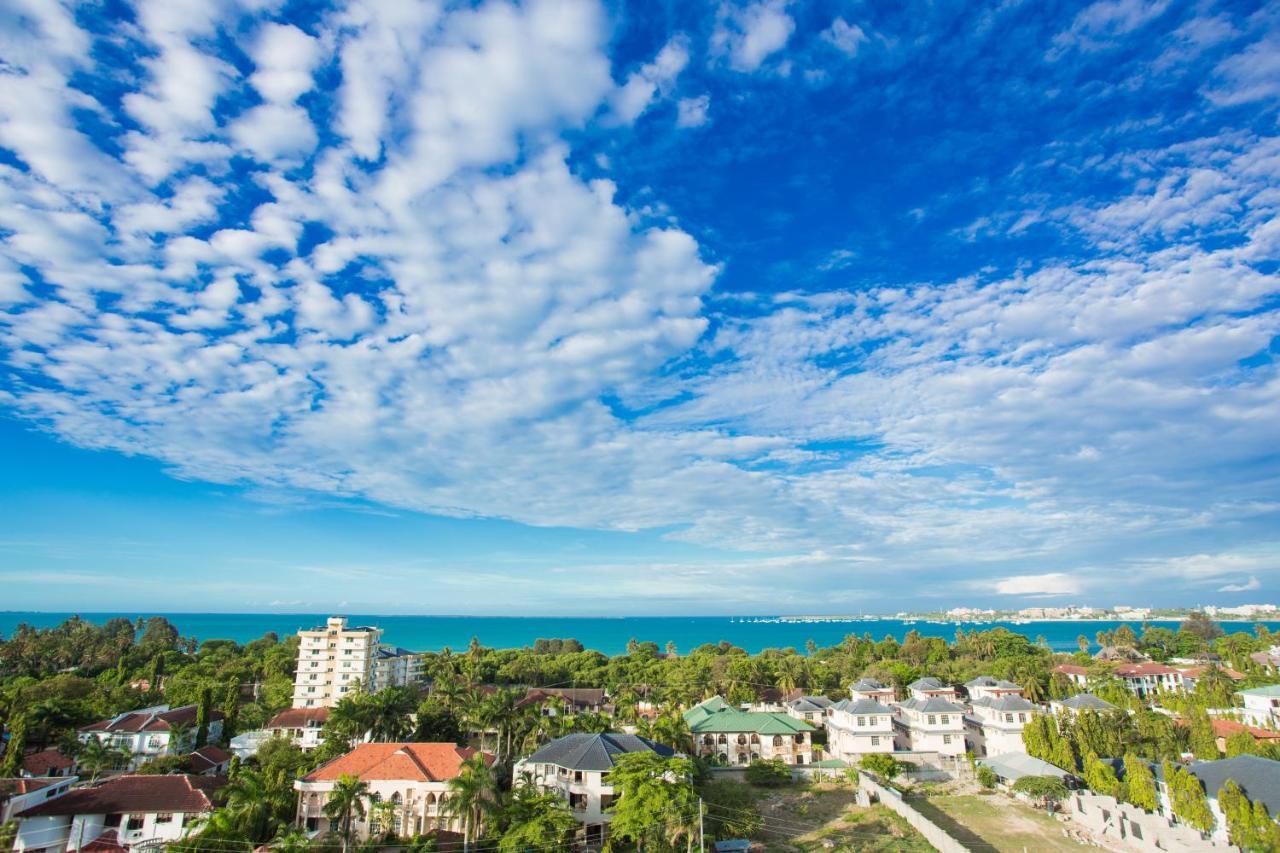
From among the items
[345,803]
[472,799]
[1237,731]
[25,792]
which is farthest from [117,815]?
[1237,731]

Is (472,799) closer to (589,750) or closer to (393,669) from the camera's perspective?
(589,750)

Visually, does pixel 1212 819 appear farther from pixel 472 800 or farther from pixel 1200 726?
pixel 472 800

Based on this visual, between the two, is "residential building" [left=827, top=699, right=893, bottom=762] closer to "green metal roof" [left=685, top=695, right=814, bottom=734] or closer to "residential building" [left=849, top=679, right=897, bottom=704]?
"green metal roof" [left=685, top=695, right=814, bottom=734]

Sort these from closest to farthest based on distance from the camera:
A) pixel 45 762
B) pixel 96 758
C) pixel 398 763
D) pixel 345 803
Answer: pixel 345 803 → pixel 398 763 → pixel 96 758 → pixel 45 762

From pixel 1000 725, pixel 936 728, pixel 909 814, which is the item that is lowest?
pixel 909 814

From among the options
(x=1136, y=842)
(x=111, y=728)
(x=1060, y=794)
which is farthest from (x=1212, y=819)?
(x=111, y=728)

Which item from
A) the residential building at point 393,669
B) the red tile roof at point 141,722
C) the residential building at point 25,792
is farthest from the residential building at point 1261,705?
the red tile roof at point 141,722

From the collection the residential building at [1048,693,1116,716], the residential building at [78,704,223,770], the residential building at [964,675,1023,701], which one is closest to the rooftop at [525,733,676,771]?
the residential building at [78,704,223,770]
